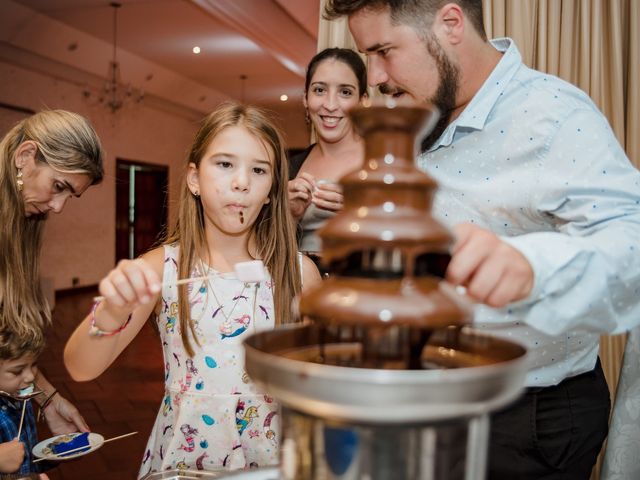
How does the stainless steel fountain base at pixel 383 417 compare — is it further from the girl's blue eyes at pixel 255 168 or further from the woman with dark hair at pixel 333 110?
the woman with dark hair at pixel 333 110

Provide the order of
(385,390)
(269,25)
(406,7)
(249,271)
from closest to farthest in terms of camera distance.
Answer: (385,390) → (249,271) → (406,7) → (269,25)

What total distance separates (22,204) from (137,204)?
33.8ft

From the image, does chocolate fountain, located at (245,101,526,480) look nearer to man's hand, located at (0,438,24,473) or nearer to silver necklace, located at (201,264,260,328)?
silver necklace, located at (201,264,260,328)

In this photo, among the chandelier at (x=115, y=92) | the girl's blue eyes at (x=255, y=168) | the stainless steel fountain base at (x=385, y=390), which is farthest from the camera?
the chandelier at (x=115, y=92)

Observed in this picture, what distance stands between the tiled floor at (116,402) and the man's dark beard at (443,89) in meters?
2.74

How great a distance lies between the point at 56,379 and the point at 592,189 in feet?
16.1

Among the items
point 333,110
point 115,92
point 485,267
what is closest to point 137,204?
point 115,92

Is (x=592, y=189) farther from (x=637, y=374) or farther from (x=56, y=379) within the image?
(x=56, y=379)

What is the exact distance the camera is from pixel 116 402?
182 inches

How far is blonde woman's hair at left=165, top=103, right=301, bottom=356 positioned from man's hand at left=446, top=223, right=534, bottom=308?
1.04 meters

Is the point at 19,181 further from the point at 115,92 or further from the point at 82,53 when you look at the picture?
the point at 115,92

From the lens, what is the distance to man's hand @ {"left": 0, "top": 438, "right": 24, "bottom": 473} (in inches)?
71.9

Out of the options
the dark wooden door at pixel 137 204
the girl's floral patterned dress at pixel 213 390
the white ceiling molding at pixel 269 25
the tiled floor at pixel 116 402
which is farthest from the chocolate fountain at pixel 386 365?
the dark wooden door at pixel 137 204

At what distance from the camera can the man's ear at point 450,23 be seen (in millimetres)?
1467
